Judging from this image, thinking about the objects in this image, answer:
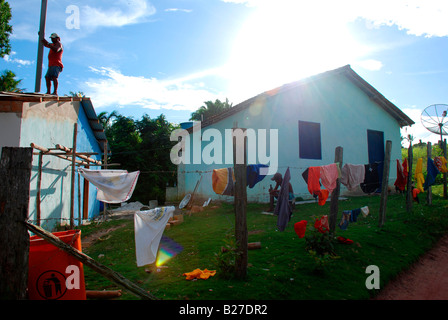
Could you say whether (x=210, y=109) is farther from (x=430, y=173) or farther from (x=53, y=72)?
(x=430, y=173)

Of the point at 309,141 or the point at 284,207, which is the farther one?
the point at 309,141

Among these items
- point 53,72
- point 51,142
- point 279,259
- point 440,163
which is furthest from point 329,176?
point 53,72

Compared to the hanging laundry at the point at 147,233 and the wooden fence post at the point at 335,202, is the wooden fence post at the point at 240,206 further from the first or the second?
the wooden fence post at the point at 335,202

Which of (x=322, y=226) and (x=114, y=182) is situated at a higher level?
(x=114, y=182)

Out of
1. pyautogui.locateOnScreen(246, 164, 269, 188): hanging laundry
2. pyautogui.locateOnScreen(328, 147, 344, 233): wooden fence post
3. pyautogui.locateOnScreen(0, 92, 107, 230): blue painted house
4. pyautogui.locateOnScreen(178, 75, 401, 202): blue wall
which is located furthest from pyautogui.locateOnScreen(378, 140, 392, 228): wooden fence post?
pyautogui.locateOnScreen(0, 92, 107, 230): blue painted house

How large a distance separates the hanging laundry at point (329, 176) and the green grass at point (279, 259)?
4.31 ft

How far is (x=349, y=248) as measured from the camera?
6258 mm

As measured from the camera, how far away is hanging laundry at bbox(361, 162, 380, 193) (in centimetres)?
814

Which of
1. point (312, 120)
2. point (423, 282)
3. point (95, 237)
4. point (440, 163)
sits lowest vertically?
point (423, 282)

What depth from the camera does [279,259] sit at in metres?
5.75

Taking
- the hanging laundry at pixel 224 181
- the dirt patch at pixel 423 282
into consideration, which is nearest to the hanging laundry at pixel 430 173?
the dirt patch at pixel 423 282

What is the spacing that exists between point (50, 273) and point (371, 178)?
7.87 meters

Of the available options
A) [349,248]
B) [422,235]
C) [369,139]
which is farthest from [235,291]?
[369,139]
